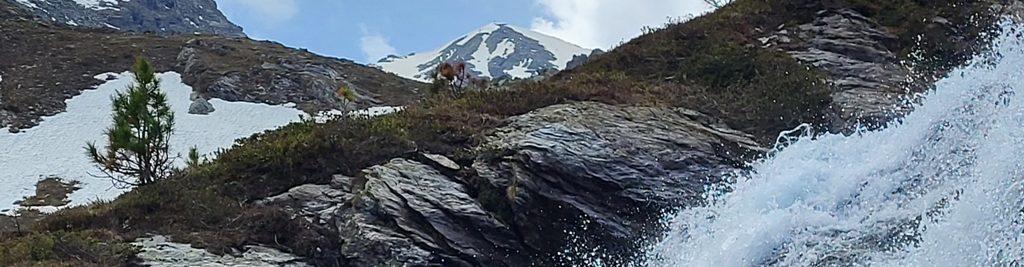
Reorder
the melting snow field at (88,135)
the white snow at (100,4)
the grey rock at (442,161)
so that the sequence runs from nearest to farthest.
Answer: the grey rock at (442,161) → the melting snow field at (88,135) → the white snow at (100,4)

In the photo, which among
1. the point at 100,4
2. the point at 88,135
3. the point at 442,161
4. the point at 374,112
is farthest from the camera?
the point at 100,4

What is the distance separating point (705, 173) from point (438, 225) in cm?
503

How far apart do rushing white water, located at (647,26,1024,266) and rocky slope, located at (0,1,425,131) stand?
107ft

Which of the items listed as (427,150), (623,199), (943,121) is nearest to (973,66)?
(943,121)

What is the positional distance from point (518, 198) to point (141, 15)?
11199 centimetres

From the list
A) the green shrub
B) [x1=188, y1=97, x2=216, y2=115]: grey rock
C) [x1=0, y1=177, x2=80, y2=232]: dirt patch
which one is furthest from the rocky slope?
the green shrub

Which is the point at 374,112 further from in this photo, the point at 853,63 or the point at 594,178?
the point at 853,63

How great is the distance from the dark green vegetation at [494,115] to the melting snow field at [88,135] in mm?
12011

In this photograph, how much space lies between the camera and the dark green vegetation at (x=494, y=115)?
1487 centimetres

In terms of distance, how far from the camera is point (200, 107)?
4312 centimetres

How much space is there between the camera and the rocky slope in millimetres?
44000

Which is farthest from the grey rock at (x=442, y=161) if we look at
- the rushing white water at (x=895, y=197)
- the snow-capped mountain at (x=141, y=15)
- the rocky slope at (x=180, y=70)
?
the snow-capped mountain at (x=141, y=15)

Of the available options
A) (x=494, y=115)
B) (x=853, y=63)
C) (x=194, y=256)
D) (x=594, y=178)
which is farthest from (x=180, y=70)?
(x=594, y=178)

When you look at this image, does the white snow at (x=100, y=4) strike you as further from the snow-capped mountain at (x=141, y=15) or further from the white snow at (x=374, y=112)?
the white snow at (x=374, y=112)
